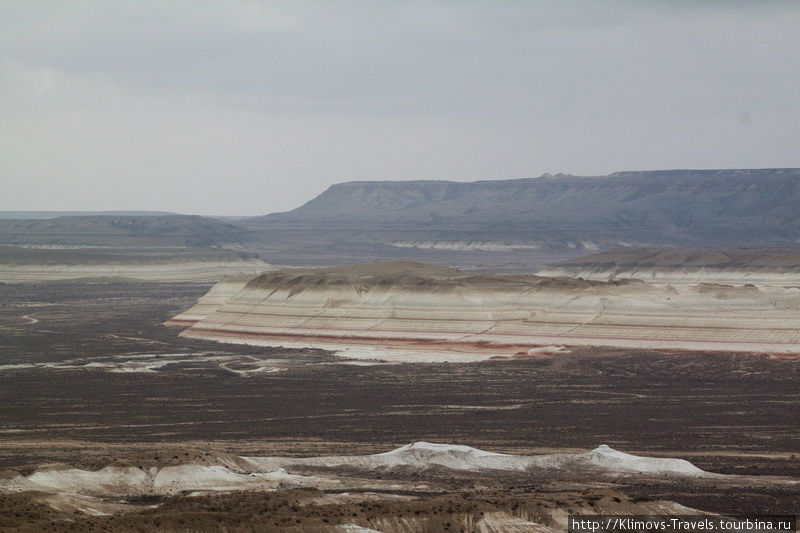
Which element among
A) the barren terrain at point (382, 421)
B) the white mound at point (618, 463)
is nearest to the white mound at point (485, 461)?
the white mound at point (618, 463)

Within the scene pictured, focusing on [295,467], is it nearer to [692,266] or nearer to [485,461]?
[485,461]

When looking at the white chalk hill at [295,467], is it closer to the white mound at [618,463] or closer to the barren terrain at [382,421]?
the white mound at [618,463]

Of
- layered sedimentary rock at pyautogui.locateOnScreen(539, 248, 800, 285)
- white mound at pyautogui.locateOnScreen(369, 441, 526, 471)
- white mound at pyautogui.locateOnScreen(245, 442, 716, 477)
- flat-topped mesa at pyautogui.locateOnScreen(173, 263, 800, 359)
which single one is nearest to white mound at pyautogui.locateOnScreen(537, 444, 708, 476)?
white mound at pyautogui.locateOnScreen(245, 442, 716, 477)

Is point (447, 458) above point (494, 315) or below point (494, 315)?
below

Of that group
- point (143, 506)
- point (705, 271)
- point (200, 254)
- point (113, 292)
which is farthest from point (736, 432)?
point (200, 254)

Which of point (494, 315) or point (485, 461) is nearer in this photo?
point (485, 461)

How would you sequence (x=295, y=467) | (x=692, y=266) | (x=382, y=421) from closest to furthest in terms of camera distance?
(x=295, y=467)
(x=382, y=421)
(x=692, y=266)

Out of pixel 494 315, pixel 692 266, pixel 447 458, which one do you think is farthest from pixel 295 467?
pixel 692 266

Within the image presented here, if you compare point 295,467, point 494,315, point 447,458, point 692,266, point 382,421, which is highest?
point 692,266

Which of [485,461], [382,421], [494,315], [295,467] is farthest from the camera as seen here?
[494,315]
